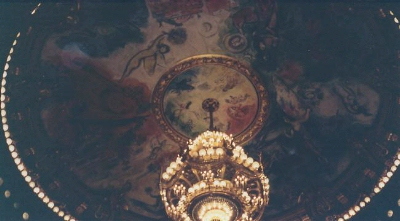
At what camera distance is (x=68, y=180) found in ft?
52.7

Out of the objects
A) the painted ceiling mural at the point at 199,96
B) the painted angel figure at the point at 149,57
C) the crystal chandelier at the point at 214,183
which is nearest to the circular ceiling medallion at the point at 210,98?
the painted ceiling mural at the point at 199,96

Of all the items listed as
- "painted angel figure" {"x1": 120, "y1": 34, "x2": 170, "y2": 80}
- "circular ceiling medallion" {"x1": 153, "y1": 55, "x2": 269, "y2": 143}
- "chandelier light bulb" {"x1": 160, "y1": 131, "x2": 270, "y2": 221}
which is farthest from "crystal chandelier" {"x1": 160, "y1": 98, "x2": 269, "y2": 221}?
"painted angel figure" {"x1": 120, "y1": 34, "x2": 170, "y2": 80}

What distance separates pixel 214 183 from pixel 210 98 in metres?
3.50

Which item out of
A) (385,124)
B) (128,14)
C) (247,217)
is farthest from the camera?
(385,124)

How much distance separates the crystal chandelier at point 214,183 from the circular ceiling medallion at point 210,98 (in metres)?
1.90

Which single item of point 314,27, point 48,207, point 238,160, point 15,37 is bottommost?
point 48,207

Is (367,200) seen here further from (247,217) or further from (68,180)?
(68,180)

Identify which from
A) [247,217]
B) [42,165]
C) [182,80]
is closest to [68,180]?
[42,165]

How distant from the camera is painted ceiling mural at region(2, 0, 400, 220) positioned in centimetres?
1450

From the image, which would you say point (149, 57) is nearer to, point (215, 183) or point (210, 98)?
point (210, 98)

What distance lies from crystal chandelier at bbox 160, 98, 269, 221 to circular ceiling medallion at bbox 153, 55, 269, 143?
1.90 m

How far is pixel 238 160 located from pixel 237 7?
3451 millimetres

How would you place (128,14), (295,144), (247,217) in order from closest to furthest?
(247,217)
(128,14)
(295,144)

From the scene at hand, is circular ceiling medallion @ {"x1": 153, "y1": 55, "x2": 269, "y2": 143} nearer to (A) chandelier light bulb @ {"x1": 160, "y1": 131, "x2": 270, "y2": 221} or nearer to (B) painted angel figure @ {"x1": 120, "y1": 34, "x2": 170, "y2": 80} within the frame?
(B) painted angel figure @ {"x1": 120, "y1": 34, "x2": 170, "y2": 80}
